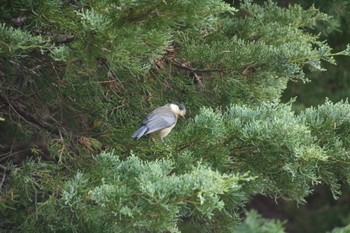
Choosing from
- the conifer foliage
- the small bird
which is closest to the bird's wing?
the small bird

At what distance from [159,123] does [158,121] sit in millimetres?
11

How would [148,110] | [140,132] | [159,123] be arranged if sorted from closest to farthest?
1. [140,132]
2. [159,123]
3. [148,110]

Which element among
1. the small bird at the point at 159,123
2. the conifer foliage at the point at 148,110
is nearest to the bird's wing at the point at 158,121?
the small bird at the point at 159,123

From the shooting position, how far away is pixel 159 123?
11.8ft

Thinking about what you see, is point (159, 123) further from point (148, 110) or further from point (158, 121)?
point (148, 110)

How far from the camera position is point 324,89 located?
24.2 ft

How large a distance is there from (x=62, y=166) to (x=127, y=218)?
39.9 inches

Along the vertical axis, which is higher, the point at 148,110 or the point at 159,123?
the point at 159,123

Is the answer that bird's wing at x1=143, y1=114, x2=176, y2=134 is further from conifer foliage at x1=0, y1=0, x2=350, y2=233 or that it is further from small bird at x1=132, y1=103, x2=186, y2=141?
conifer foliage at x1=0, y1=0, x2=350, y2=233

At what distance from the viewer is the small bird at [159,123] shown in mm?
3502

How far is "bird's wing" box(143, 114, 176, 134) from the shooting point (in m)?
3.54

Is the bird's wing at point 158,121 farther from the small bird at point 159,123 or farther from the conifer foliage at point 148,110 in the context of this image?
the conifer foliage at point 148,110

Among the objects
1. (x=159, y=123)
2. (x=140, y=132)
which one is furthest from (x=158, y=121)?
(x=140, y=132)

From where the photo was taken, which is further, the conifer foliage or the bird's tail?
the bird's tail
